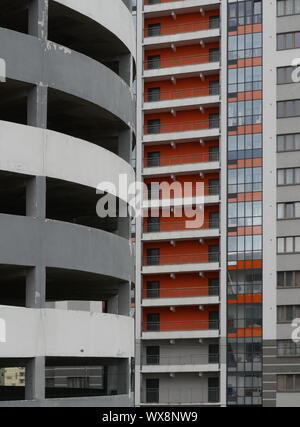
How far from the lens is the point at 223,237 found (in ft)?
243

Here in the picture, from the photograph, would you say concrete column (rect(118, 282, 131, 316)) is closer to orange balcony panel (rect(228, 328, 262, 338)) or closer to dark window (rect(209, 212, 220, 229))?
orange balcony panel (rect(228, 328, 262, 338))

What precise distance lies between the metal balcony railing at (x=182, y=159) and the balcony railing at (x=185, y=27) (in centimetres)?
1096

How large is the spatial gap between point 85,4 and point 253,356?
4622 centimetres

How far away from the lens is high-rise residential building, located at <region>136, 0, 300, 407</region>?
72312 millimetres

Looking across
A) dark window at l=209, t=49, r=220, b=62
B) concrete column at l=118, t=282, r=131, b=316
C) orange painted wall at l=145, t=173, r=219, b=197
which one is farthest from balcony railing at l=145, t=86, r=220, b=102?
concrete column at l=118, t=282, r=131, b=316

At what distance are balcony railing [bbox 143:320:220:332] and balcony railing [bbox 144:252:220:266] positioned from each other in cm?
499

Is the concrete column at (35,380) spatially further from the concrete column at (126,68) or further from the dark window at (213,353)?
the dark window at (213,353)

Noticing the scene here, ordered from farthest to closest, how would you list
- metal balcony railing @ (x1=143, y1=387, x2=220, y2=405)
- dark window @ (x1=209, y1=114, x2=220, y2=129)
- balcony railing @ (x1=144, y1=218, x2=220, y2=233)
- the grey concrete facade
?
dark window @ (x1=209, y1=114, x2=220, y2=129) → balcony railing @ (x1=144, y1=218, x2=220, y2=233) → metal balcony railing @ (x1=143, y1=387, x2=220, y2=405) → the grey concrete facade

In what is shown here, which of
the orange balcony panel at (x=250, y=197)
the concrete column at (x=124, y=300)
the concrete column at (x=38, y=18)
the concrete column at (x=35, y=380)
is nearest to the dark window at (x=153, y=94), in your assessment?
the orange balcony panel at (x=250, y=197)

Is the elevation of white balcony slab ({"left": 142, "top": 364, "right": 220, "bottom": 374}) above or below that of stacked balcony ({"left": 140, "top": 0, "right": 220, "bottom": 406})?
below

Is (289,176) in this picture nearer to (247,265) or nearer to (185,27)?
(247,265)

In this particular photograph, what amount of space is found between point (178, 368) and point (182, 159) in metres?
17.8

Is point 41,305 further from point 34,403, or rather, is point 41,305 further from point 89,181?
point 89,181

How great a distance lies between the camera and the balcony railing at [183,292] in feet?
243
